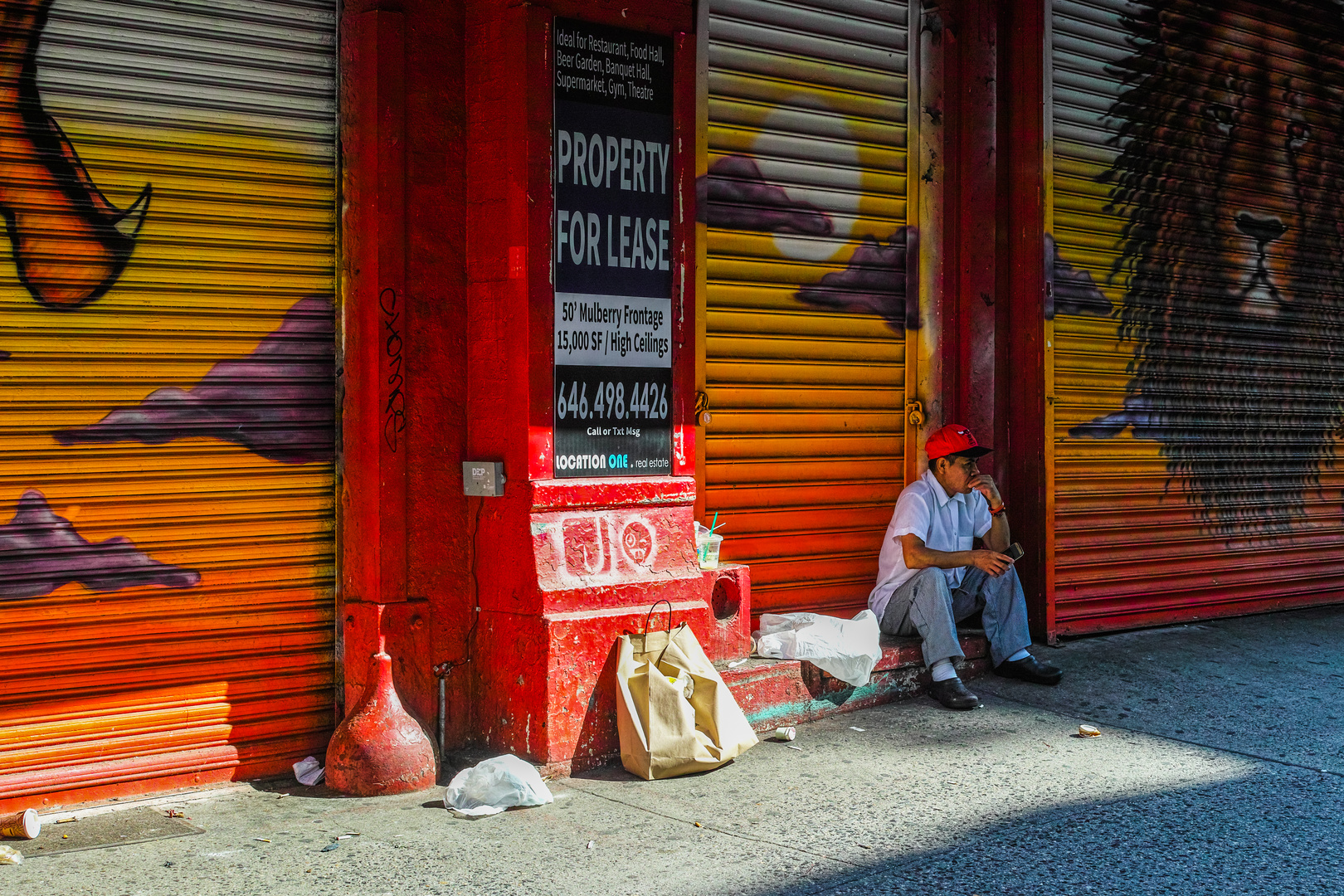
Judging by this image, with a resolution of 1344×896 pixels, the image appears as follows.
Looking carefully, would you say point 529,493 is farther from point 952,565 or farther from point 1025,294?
point 1025,294

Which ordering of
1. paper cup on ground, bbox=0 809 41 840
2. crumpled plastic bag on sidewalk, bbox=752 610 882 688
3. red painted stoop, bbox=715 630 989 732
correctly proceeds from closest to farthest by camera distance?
1. paper cup on ground, bbox=0 809 41 840
2. red painted stoop, bbox=715 630 989 732
3. crumpled plastic bag on sidewalk, bbox=752 610 882 688

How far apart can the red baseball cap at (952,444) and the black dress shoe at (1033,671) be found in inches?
40.2

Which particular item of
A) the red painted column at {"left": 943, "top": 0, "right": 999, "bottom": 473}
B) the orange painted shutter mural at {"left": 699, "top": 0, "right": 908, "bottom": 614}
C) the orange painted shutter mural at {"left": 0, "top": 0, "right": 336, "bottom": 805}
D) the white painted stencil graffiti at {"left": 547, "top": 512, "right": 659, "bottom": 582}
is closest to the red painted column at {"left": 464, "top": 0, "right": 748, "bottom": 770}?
the white painted stencil graffiti at {"left": 547, "top": 512, "right": 659, "bottom": 582}

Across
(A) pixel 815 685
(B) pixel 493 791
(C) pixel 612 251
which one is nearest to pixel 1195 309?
(A) pixel 815 685

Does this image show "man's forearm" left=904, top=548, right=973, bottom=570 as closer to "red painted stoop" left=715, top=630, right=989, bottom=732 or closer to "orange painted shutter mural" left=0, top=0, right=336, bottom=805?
"red painted stoop" left=715, top=630, right=989, bottom=732

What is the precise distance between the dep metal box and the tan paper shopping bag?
76 centimetres

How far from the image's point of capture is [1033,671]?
613 centimetres

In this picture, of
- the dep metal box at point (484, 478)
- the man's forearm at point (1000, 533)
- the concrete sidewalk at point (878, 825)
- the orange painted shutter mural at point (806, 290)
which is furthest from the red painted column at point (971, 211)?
the dep metal box at point (484, 478)

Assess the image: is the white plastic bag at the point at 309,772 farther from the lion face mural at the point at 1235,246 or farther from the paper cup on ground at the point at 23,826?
the lion face mural at the point at 1235,246

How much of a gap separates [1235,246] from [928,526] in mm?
3426

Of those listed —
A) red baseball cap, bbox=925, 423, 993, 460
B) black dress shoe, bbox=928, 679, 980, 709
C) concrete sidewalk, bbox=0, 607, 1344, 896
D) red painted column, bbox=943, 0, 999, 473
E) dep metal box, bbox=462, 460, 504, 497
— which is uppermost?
red painted column, bbox=943, 0, 999, 473

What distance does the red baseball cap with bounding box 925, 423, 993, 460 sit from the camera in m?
6.15

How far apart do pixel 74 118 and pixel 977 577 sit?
435 cm

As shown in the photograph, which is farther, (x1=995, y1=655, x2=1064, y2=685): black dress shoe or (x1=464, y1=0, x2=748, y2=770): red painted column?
(x1=995, y1=655, x2=1064, y2=685): black dress shoe
